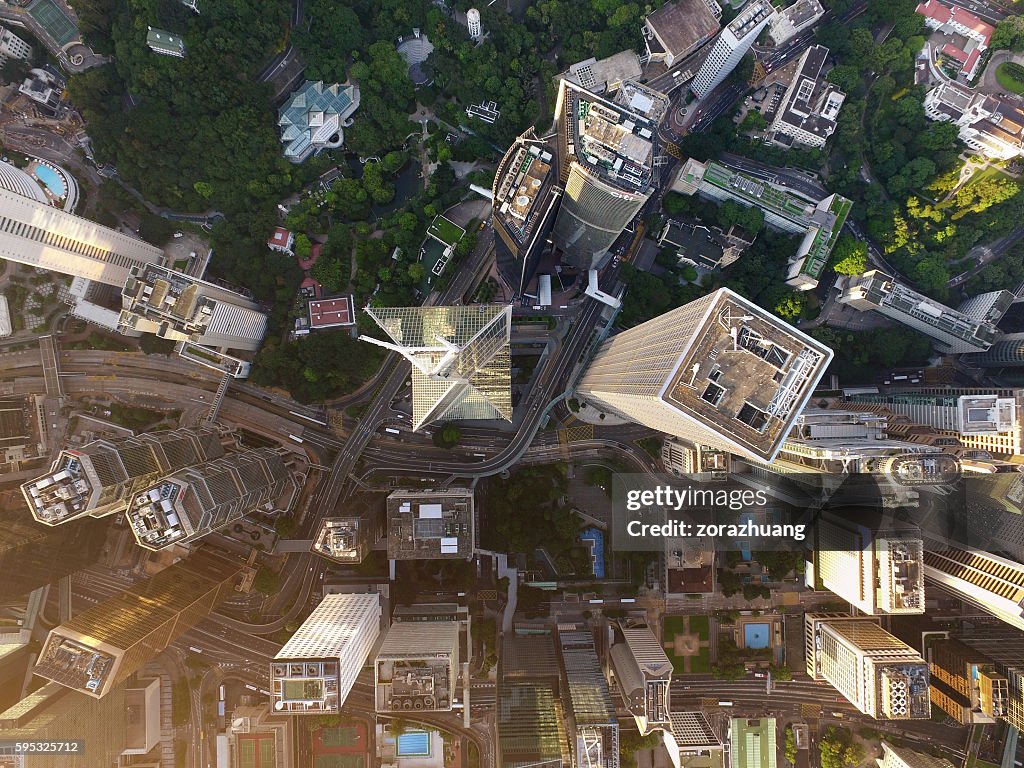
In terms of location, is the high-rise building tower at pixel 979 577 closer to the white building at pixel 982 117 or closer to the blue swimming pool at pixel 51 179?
the white building at pixel 982 117

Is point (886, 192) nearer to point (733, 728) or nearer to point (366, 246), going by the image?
point (366, 246)

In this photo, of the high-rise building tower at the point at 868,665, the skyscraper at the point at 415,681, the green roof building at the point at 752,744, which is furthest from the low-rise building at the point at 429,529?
the high-rise building tower at the point at 868,665

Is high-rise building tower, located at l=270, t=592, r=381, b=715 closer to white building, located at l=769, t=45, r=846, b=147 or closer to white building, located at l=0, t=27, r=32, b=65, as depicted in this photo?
white building, located at l=0, t=27, r=32, b=65

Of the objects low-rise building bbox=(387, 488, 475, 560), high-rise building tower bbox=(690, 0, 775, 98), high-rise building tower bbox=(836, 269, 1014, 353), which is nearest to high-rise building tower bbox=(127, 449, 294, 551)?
low-rise building bbox=(387, 488, 475, 560)

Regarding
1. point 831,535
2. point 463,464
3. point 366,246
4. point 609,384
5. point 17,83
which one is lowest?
point 831,535

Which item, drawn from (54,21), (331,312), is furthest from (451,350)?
(54,21)

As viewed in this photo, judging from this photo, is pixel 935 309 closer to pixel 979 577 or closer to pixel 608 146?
pixel 979 577

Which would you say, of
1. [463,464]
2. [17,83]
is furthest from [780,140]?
[17,83]
